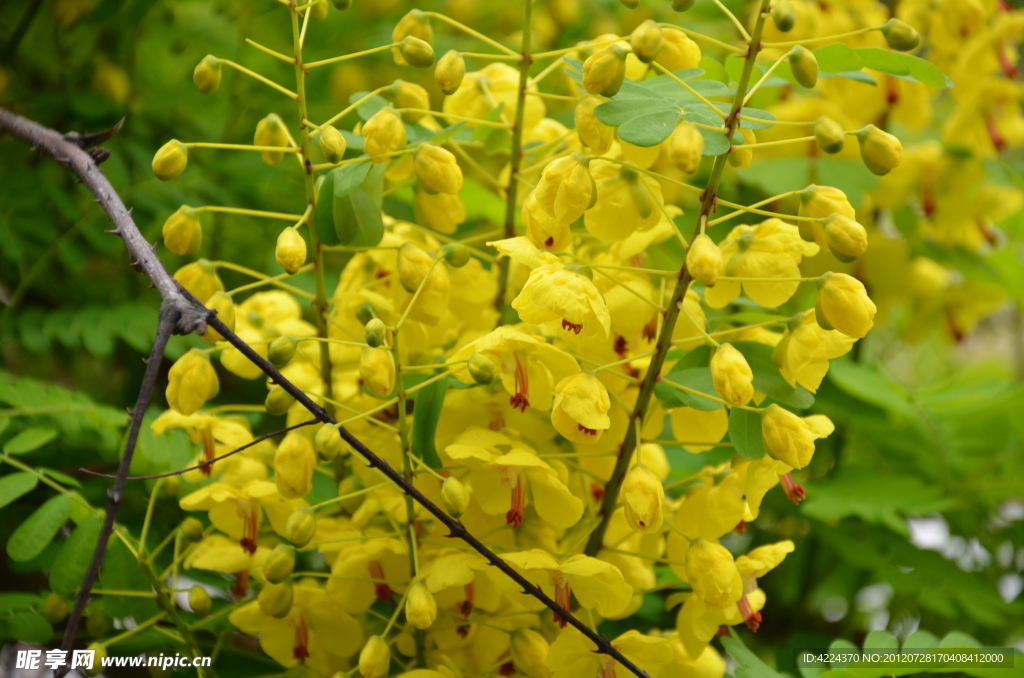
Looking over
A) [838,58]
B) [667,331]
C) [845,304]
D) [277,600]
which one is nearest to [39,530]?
[277,600]

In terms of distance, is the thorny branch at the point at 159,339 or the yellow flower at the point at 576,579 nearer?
the thorny branch at the point at 159,339

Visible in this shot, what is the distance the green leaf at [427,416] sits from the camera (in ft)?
2.16

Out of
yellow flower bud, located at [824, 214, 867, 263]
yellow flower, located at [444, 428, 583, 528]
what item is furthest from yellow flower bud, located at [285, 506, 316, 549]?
yellow flower bud, located at [824, 214, 867, 263]

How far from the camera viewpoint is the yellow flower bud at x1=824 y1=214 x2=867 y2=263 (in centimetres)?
59

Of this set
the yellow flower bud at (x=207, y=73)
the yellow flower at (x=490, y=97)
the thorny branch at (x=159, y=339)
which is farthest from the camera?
the yellow flower at (x=490, y=97)

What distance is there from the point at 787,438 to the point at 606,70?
29cm

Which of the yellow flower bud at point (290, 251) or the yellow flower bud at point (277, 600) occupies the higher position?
the yellow flower bud at point (290, 251)

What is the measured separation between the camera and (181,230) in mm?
678

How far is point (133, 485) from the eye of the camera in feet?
2.84

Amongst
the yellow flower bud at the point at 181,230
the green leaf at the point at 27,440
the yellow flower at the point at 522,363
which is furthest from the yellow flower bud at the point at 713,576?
the green leaf at the point at 27,440

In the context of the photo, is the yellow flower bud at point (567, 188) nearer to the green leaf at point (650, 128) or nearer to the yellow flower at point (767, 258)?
the green leaf at point (650, 128)

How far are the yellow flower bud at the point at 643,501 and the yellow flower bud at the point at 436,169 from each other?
28cm

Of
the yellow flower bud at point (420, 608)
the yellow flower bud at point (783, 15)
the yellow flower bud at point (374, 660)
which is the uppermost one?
the yellow flower bud at point (783, 15)

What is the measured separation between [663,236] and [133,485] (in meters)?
0.60
